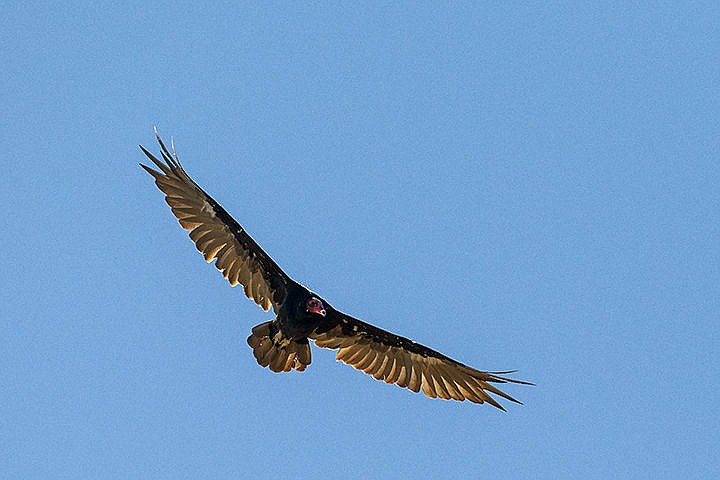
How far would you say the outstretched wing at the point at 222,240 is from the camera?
607 inches

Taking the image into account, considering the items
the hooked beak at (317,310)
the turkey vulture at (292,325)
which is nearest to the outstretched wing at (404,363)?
the turkey vulture at (292,325)

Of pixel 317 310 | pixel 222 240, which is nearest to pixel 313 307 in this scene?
pixel 317 310

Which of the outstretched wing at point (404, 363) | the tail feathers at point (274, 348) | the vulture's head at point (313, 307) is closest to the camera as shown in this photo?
the vulture's head at point (313, 307)

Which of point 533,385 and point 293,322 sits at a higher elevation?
point 533,385

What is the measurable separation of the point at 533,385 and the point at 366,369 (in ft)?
9.23

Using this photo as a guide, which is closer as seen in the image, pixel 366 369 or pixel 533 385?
pixel 533 385

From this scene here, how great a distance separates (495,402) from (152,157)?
6204mm

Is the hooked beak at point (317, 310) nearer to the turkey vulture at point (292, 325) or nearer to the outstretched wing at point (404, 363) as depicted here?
the turkey vulture at point (292, 325)

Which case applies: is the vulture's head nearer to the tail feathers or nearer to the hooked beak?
the hooked beak

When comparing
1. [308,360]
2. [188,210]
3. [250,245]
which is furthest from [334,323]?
[188,210]

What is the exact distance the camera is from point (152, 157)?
1508cm

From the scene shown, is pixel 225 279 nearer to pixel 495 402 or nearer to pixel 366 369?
pixel 366 369

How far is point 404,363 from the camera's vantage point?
54.3 ft

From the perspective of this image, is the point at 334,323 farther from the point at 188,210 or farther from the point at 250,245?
the point at 188,210
